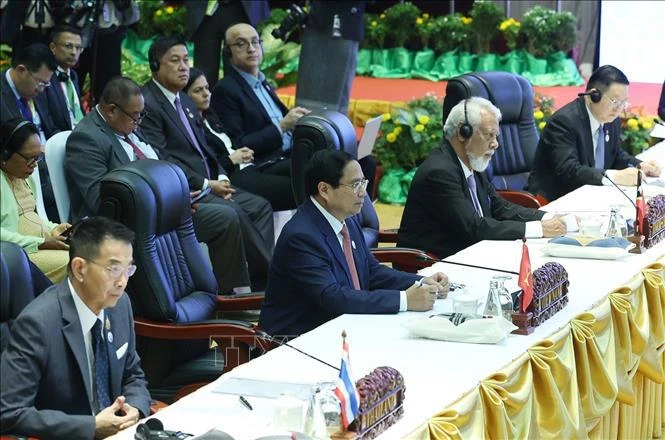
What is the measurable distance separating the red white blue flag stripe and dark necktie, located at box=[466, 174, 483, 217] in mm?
2460

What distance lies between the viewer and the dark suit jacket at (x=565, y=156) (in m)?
6.49

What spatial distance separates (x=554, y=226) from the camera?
5164mm

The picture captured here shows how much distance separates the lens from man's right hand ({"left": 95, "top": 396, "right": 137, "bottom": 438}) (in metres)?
3.17

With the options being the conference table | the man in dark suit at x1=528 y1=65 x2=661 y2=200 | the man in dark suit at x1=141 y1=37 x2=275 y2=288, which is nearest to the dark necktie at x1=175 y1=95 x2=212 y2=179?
the man in dark suit at x1=141 y1=37 x2=275 y2=288

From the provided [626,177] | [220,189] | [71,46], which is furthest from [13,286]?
[71,46]

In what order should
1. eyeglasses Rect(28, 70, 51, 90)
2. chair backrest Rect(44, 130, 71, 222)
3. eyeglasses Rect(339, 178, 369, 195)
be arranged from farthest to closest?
eyeglasses Rect(28, 70, 51, 90), chair backrest Rect(44, 130, 71, 222), eyeglasses Rect(339, 178, 369, 195)

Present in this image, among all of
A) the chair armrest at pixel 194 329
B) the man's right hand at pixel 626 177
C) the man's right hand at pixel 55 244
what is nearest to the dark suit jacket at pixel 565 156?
the man's right hand at pixel 626 177

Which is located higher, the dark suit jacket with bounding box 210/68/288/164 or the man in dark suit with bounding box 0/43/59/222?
the man in dark suit with bounding box 0/43/59/222

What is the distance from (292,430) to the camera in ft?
9.78

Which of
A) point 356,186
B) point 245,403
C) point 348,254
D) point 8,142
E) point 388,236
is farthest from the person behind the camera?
point 388,236

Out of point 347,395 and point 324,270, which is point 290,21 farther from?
point 347,395

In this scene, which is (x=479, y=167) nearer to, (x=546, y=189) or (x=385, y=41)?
(x=546, y=189)

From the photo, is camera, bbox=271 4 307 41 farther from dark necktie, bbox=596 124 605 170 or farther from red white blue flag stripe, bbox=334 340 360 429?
red white blue flag stripe, bbox=334 340 360 429

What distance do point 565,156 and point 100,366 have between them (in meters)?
3.63
